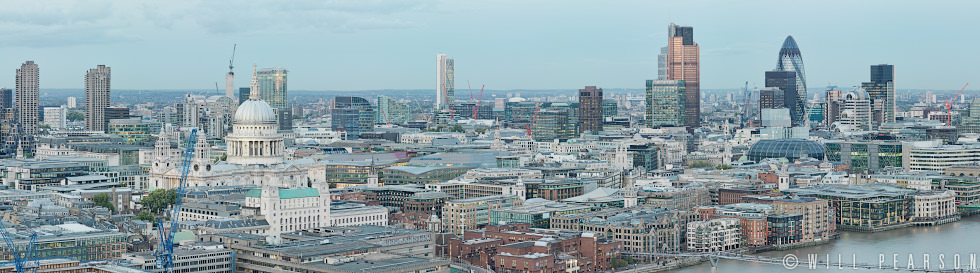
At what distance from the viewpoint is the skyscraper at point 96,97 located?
117m

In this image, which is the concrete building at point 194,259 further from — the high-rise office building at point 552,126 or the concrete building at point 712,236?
the high-rise office building at point 552,126

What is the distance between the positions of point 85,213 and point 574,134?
68.2 m

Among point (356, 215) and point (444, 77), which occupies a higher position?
point (444, 77)

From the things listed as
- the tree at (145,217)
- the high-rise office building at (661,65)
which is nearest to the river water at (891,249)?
the tree at (145,217)

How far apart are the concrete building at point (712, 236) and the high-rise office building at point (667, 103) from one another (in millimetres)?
81578

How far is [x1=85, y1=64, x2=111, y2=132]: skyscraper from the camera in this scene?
117 metres

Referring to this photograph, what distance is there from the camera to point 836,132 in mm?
118938

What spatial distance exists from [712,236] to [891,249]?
6.63 metres

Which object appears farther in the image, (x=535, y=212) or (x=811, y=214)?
(x=811, y=214)

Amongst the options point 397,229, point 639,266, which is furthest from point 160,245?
point 639,266

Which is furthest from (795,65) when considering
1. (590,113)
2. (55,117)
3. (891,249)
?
(891,249)

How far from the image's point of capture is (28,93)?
117562 millimetres

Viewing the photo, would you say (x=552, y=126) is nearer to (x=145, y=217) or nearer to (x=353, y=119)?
(x=353, y=119)

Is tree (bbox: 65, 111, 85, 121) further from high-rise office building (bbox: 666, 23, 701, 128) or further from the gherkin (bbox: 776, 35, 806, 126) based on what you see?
the gherkin (bbox: 776, 35, 806, 126)
